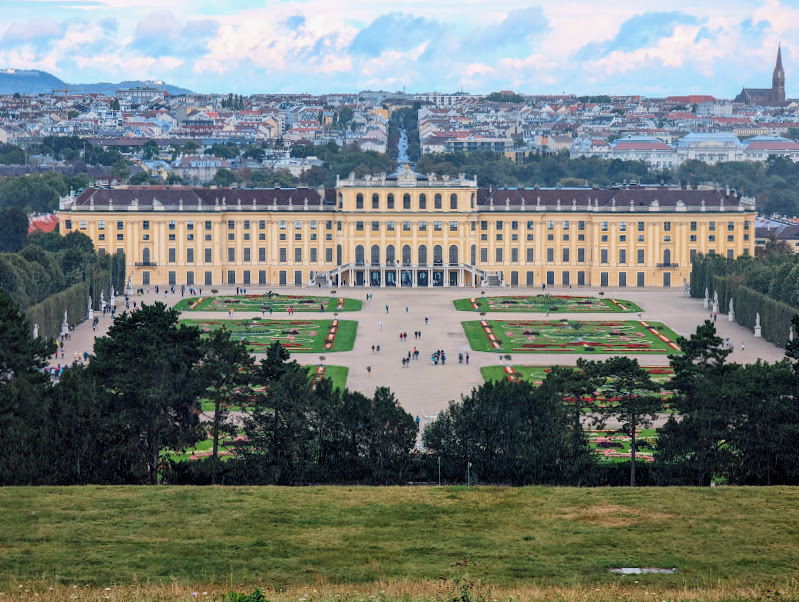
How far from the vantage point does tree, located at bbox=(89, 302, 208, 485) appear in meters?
41.9

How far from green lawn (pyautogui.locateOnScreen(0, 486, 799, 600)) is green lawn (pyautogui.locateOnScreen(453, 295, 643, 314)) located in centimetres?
5931

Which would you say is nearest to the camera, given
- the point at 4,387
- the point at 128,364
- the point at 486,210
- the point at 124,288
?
the point at 4,387

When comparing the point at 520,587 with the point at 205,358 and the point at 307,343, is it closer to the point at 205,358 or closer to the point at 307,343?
the point at 205,358

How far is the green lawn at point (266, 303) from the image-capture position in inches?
3679

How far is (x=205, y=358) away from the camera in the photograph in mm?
45344

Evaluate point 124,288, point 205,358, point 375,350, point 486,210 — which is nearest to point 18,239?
point 124,288

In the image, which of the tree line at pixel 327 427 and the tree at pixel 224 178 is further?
the tree at pixel 224 178

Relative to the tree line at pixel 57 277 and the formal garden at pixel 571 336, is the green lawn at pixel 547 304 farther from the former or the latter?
the tree line at pixel 57 277

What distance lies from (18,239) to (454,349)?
145 feet

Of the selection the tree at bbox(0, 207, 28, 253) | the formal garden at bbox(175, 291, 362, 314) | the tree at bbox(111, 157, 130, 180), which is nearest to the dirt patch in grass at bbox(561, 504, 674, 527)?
the formal garden at bbox(175, 291, 362, 314)

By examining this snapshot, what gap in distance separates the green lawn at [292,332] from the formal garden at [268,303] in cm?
590

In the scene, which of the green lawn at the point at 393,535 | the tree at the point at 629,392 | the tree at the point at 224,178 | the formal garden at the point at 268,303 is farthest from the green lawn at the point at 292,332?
the tree at the point at 224,178

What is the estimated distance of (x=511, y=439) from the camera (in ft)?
140

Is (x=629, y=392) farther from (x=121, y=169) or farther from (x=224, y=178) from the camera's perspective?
(x=121, y=169)
